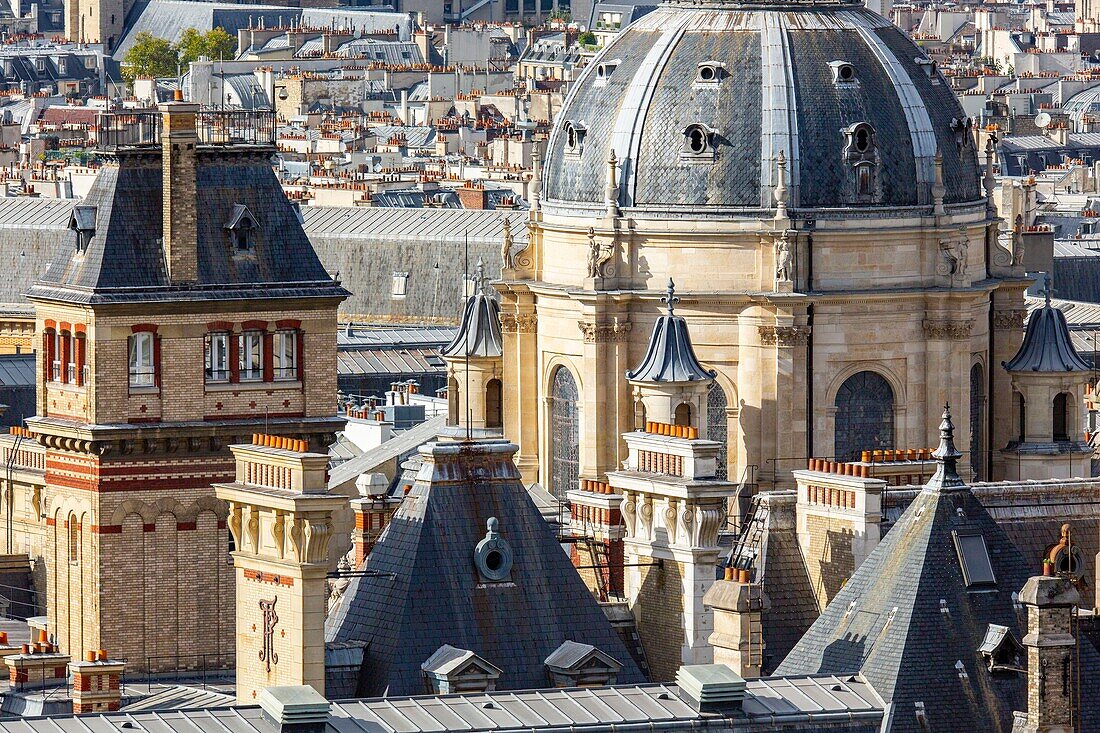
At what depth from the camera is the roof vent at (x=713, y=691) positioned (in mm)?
74250

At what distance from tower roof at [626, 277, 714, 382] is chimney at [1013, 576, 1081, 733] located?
30956mm

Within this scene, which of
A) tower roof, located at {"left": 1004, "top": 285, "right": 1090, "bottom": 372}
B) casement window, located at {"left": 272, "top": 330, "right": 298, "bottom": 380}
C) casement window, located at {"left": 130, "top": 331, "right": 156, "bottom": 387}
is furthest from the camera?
tower roof, located at {"left": 1004, "top": 285, "right": 1090, "bottom": 372}

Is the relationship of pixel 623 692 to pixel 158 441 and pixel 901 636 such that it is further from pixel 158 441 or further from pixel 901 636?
pixel 158 441

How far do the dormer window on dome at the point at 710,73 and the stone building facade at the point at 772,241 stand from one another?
1.9 inches

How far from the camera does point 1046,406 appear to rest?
373 ft

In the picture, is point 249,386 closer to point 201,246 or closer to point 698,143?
point 201,246

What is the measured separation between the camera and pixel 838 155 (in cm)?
11031

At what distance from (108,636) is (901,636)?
1908cm

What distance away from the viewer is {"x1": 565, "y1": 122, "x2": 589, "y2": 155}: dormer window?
369ft

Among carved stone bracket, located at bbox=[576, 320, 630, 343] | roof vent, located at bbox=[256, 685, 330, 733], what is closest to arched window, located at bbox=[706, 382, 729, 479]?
carved stone bracket, located at bbox=[576, 320, 630, 343]

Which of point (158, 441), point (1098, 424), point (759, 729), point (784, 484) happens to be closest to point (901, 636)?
point (759, 729)

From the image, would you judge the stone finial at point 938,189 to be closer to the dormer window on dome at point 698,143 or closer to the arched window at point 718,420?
the dormer window on dome at point 698,143

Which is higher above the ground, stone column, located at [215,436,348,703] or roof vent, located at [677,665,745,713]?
stone column, located at [215,436,348,703]

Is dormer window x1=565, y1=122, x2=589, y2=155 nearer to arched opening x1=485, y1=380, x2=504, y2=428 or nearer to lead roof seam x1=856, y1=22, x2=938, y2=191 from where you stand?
arched opening x1=485, y1=380, x2=504, y2=428
